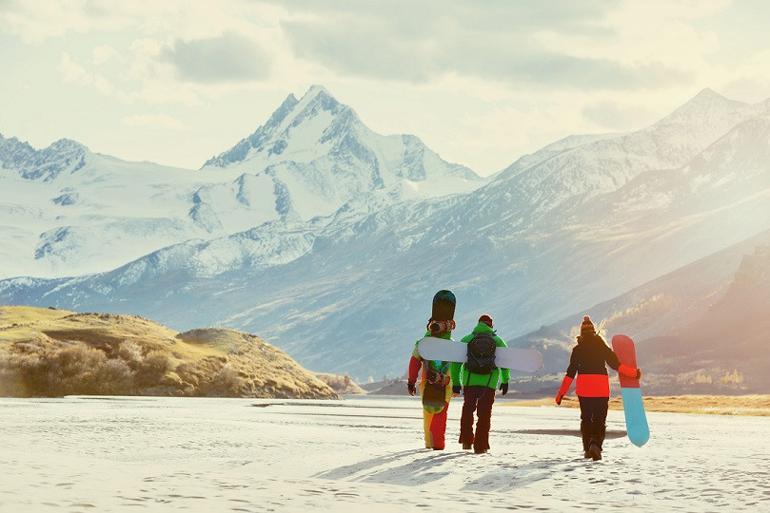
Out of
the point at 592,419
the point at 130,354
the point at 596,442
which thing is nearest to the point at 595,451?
the point at 596,442

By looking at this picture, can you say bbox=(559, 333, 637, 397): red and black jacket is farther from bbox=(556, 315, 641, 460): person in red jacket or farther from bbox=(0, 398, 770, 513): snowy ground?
bbox=(0, 398, 770, 513): snowy ground

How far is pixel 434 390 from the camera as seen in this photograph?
24562 millimetres

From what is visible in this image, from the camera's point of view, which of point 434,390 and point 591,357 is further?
point 434,390

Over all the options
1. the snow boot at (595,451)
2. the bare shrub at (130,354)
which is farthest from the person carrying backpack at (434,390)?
the bare shrub at (130,354)

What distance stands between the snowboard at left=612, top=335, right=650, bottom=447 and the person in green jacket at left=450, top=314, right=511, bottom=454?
2243 millimetres

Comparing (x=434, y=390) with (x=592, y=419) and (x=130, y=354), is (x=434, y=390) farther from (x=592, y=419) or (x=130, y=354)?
(x=130, y=354)

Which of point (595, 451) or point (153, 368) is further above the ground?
point (153, 368)

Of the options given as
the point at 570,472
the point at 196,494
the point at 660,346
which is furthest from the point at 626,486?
the point at 660,346

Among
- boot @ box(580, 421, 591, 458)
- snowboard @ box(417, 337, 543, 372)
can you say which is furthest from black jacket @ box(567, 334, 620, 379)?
boot @ box(580, 421, 591, 458)

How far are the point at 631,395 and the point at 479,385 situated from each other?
3.05 meters

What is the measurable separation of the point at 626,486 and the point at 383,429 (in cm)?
1545

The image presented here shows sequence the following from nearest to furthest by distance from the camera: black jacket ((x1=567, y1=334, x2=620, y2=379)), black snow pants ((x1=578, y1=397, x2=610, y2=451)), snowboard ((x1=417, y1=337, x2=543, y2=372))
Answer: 1. black snow pants ((x1=578, y1=397, x2=610, y2=451))
2. black jacket ((x1=567, y1=334, x2=620, y2=379))
3. snowboard ((x1=417, y1=337, x2=543, y2=372))

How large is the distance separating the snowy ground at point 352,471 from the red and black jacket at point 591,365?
1354 millimetres

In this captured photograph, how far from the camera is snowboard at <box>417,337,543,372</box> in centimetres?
2386
